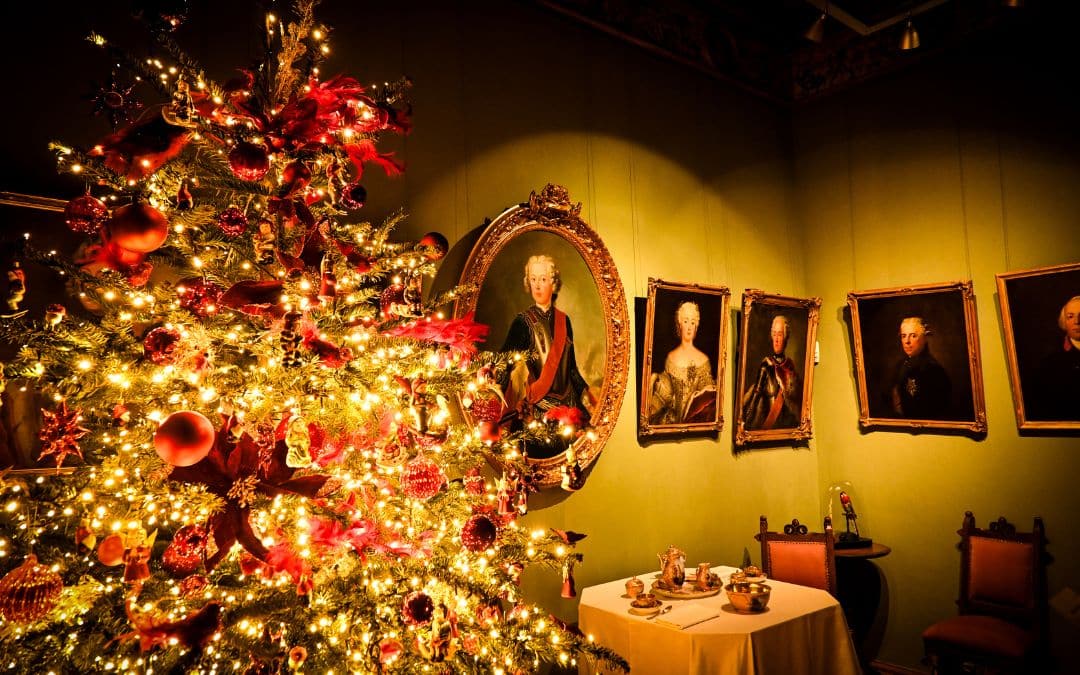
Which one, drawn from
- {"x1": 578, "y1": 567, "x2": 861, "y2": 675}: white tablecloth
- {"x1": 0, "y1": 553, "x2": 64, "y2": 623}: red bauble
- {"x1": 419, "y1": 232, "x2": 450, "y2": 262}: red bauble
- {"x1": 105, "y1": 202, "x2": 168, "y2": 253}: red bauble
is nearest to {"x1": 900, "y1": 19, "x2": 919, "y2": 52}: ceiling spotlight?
{"x1": 578, "y1": 567, "x2": 861, "y2": 675}: white tablecloth

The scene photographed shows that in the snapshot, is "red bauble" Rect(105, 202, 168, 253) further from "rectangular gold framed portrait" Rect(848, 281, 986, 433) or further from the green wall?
"rectangular gold framed portrait" Rect(848, 281, 986, 433)

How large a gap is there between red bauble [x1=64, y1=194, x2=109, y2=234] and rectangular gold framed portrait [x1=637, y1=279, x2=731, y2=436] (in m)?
3.11

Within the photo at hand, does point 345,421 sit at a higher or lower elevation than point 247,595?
higher

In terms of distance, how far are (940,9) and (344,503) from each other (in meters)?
5.12

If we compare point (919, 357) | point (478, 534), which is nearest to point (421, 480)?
point (478, 534)

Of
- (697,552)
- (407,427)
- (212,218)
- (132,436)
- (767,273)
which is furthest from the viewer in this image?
(767,273)

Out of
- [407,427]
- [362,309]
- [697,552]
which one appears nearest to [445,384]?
[407,427]

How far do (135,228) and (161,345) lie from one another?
256 millimetres

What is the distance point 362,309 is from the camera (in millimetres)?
1948

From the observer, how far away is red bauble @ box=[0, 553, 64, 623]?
1.40 meters

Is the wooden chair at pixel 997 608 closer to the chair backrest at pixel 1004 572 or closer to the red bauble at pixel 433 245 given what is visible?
the chair backrest at pixel 1004 572

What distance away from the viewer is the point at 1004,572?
414cm

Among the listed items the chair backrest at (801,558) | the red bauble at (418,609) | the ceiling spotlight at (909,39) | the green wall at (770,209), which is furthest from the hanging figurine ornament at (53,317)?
the ceiling spotlight at (909,39)

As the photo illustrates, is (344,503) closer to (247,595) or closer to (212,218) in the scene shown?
(247,595)
